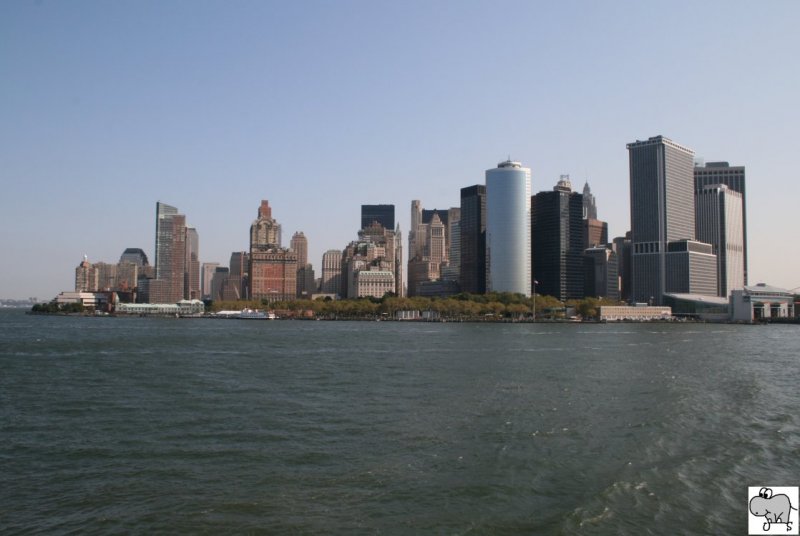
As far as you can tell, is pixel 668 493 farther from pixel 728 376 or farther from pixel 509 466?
pixel 728 376

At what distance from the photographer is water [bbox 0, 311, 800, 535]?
656 inches

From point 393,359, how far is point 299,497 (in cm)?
4130

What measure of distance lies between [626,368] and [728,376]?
7459mm

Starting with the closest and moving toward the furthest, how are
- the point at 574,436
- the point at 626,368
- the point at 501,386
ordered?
the point at 574,436 < the point at 501,386 < the point at 626,368

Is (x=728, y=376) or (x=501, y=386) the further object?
(x=728, y=376)

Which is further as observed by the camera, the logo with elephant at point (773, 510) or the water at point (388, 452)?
the water at point (388, 452)

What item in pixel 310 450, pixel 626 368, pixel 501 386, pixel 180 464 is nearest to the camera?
pixel 180 464

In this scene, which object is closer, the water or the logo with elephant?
the logo with elephant

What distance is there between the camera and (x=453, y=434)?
25.6m

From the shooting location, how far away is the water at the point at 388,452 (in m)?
16.7

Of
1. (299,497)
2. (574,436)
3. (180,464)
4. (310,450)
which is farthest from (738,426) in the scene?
(180,464)

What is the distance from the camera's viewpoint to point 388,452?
22.6m

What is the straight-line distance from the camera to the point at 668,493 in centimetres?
1875

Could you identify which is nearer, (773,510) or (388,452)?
(773,510)
